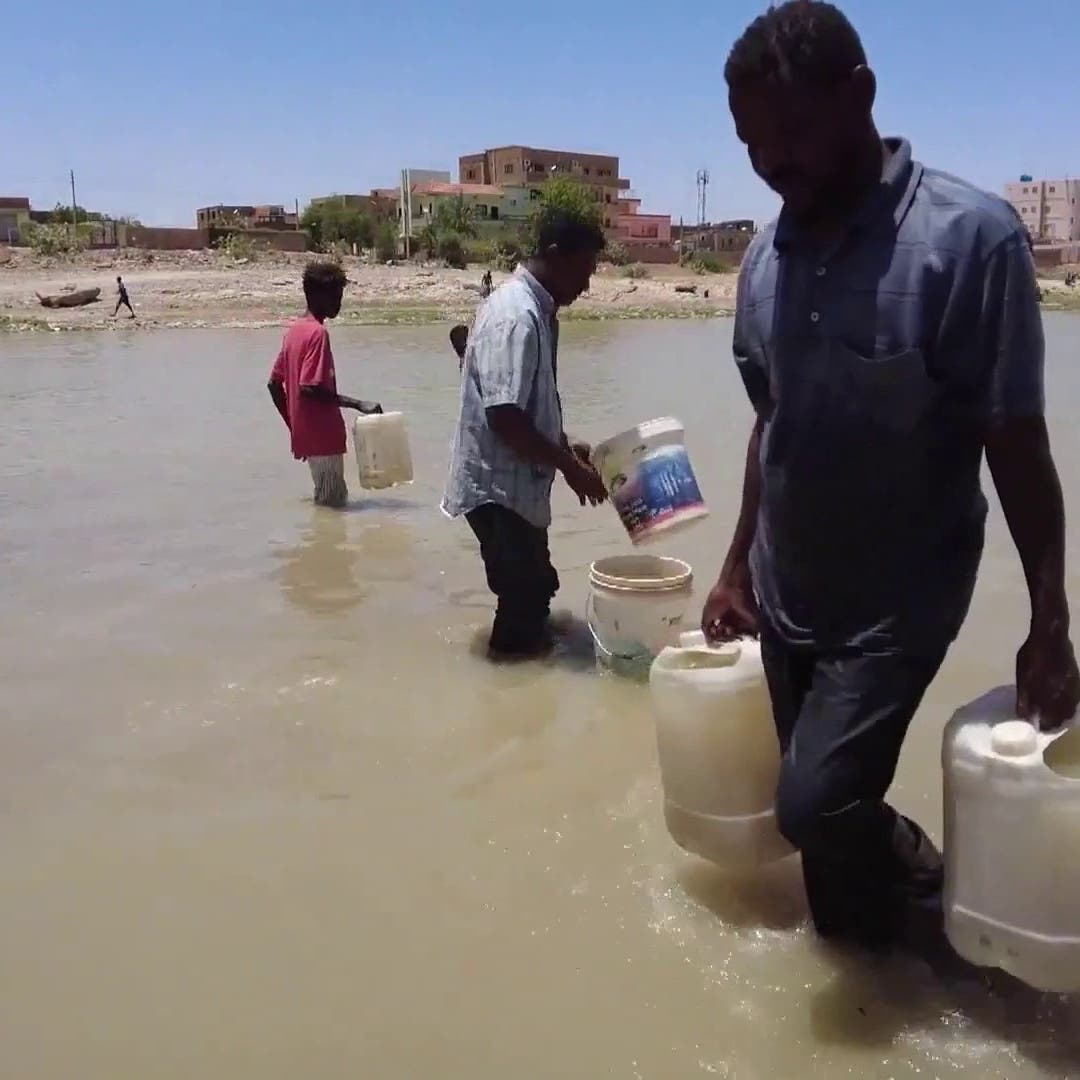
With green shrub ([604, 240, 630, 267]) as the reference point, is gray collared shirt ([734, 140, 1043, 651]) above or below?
below

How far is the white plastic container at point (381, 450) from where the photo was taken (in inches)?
278

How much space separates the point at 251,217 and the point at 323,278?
8811cm

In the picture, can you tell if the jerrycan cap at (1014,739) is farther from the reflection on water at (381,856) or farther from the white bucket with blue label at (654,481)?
the white bucket with blue label at (654,481)

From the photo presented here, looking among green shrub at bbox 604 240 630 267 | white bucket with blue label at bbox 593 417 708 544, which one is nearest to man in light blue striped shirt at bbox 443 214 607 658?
white bucket with blue label at bbox 593 417 708 544

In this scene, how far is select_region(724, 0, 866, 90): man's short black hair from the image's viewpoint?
213 centimetres

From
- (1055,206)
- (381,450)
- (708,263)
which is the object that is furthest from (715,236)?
(381,450)

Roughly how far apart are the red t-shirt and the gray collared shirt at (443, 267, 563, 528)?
8.64ft

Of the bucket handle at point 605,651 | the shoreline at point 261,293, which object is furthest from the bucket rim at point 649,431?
the shoreline at point 261,293

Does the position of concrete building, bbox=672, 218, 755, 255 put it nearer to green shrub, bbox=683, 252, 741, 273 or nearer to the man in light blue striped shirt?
green shrub, bbox=683, 252, 741, 273

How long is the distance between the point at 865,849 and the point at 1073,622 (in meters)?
2.97

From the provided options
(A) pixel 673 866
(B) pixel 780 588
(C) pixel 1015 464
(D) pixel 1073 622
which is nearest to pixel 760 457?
(B) pixel 780 588

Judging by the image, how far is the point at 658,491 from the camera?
423cm

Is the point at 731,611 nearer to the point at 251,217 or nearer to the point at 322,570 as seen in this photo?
the point at 322,570

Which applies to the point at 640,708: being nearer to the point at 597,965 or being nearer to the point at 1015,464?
the point at 597,965
